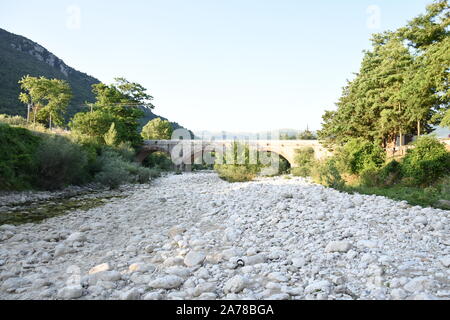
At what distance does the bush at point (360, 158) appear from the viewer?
12.4 m

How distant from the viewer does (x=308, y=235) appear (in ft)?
13.1

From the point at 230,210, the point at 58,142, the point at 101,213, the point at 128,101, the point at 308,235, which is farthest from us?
the point at 128,101

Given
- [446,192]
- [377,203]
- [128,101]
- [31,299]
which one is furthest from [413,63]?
[128,101]

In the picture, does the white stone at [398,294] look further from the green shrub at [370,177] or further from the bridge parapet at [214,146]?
the bridge parapet at [214,146]

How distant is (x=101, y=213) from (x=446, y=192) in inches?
361

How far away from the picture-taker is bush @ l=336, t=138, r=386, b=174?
12.4m

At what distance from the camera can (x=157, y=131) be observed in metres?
49.8

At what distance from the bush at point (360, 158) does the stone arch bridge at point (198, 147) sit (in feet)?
57.8

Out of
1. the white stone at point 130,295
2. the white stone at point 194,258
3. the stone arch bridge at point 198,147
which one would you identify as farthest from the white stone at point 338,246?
the stone arch bridge at point 198,147

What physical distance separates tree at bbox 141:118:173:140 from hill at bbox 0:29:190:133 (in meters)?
4.93

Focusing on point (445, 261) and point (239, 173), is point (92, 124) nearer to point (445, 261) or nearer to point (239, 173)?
point (239, 173)

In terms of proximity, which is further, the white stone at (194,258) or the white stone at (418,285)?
the white stone at (194,258)

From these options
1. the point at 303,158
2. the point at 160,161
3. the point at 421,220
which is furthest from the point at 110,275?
the point at 160,161
